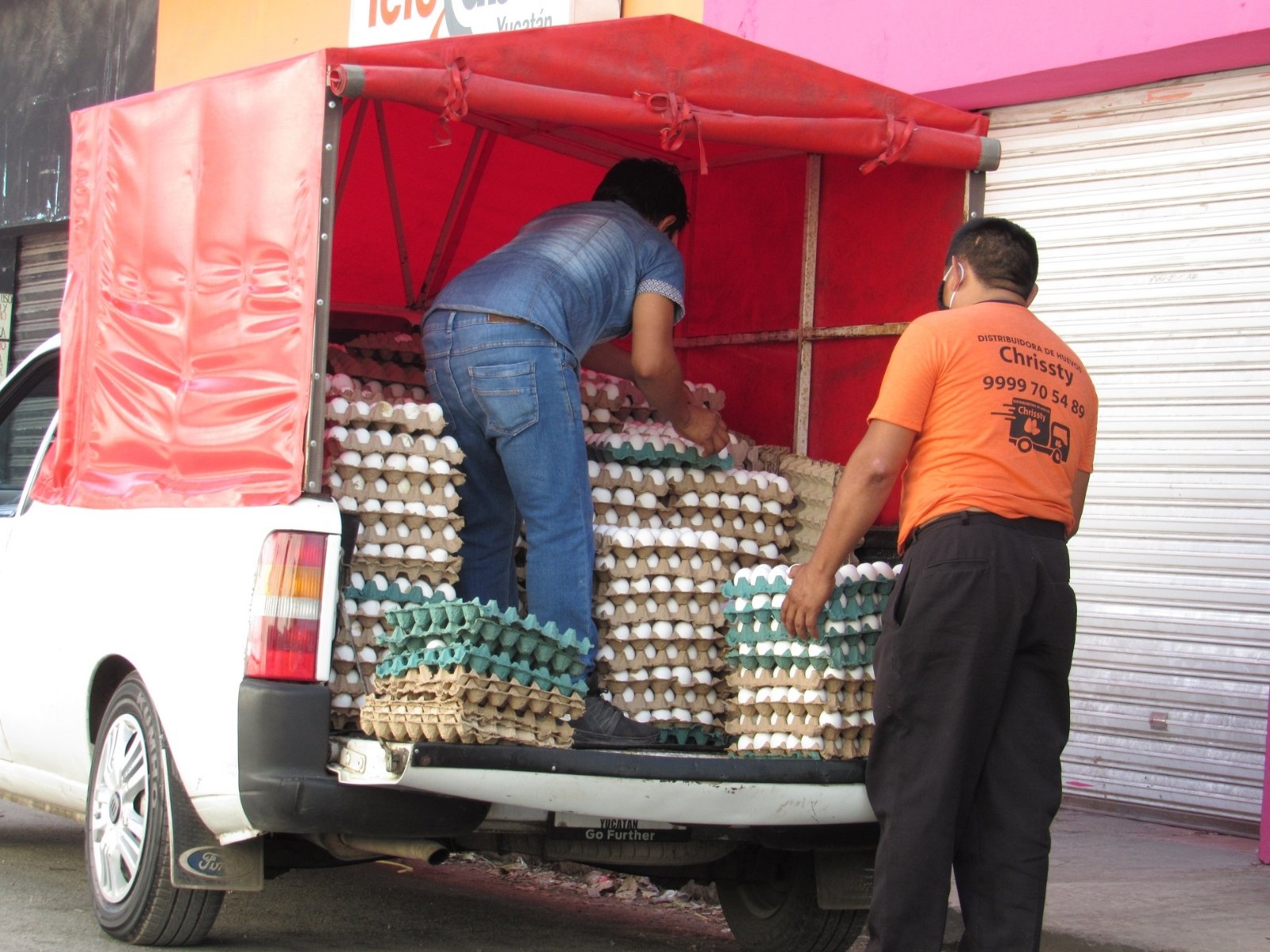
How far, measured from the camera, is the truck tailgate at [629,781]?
13.0ft

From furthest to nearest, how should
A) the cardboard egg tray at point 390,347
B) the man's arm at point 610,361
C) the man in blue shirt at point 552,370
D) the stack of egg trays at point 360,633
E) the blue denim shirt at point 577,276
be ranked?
the man's arm at point 610,361 < the cardboard egg tray at point 390,347 < the blue denim shirt at point 577,276 < the man in blue shirt at point 552,370 < the stack of egg trays at point 360,633


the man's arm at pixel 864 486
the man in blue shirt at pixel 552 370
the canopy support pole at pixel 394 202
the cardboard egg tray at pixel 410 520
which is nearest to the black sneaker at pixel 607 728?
the man in blue shirt at pixel 552 370

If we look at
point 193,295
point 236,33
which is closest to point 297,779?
point 193,295

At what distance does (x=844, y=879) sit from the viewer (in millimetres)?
4848

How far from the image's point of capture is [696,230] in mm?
6938

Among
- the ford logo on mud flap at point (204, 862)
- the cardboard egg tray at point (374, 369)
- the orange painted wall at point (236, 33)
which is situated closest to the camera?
the ford logo on mud flap at point (204, 862)

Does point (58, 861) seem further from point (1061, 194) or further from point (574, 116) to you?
point (1061, 194)

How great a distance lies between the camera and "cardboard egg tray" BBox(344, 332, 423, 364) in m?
5.88

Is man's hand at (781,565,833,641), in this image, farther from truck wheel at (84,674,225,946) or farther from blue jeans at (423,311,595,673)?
truck wheel at (84,674,225,946)

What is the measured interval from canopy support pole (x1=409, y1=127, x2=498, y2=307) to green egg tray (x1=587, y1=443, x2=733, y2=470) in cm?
173

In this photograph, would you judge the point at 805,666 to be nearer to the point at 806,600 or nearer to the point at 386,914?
the point at 806,600

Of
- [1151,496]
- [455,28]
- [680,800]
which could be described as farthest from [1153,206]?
[455,28]

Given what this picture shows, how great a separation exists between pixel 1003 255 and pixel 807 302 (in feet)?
6.66

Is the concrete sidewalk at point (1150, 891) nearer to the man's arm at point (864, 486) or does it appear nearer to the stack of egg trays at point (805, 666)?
the stack of egg trays at point (805, 666)
